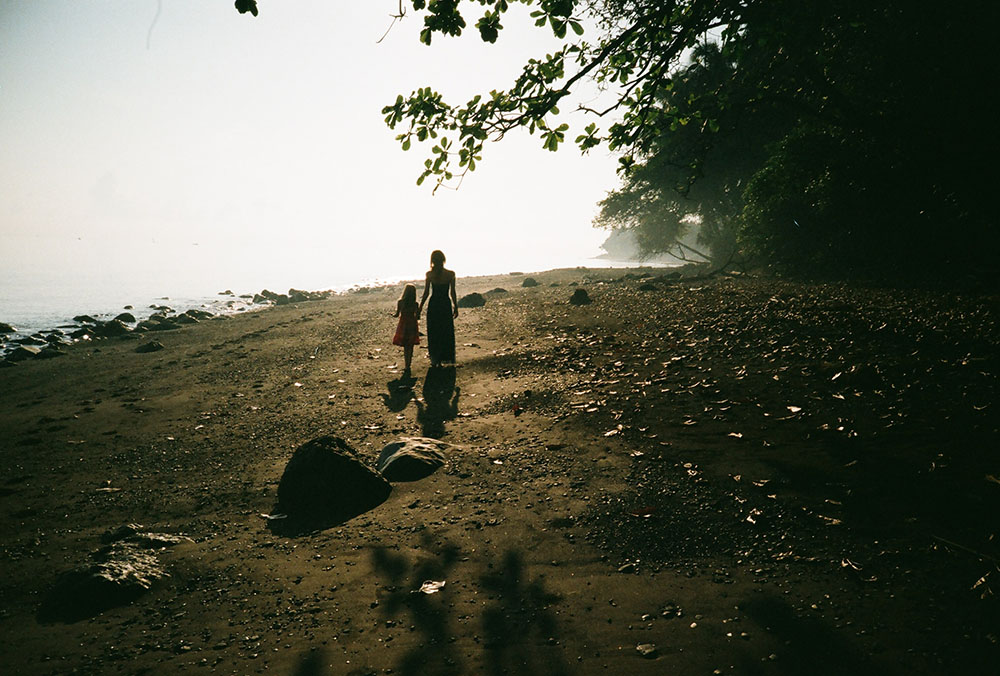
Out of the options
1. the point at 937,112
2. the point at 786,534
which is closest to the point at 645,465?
the point at 786,534

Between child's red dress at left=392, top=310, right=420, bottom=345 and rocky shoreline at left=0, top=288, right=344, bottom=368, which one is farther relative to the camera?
rocky shoreline at left=0, top=288, right=344, bottom=368

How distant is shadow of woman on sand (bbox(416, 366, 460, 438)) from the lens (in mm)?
8250

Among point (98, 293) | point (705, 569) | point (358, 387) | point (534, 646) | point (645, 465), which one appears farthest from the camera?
point (98, 293)

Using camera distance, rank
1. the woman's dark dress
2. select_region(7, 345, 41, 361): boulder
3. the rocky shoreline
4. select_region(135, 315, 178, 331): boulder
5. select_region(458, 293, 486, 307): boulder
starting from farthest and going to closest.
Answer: select_region(135, 315, 178, 331): boulder → select_region(458, 293, 486, 307): boulder → the rocky shoreline → select_region(7, 345, 41, 361): boulder → the woman's dark dress

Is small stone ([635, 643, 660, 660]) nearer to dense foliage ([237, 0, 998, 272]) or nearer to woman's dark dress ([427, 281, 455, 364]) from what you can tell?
dense foliage ([237, 0, 998, 272])

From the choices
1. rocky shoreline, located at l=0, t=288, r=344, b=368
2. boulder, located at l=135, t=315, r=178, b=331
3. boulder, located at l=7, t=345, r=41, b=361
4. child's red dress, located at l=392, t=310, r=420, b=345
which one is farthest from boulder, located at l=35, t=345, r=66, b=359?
child's red dress, located at l=392, t=310, r=420, b=345

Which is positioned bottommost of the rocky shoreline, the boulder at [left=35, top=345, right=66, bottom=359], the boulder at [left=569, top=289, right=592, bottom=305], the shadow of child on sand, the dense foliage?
the shadow of child on sand

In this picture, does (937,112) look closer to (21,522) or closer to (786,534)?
(786,534)

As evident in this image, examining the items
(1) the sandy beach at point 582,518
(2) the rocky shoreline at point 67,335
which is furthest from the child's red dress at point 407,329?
(2) the rocky shoreline at point 67,335

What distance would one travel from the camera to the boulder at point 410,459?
630 cm

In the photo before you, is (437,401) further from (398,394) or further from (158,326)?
(158,326)

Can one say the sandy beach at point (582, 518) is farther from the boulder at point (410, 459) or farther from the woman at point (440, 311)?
the woman at point (440, 311)

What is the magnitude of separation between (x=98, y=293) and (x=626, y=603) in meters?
65.4

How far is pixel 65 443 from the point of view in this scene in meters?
8.81
